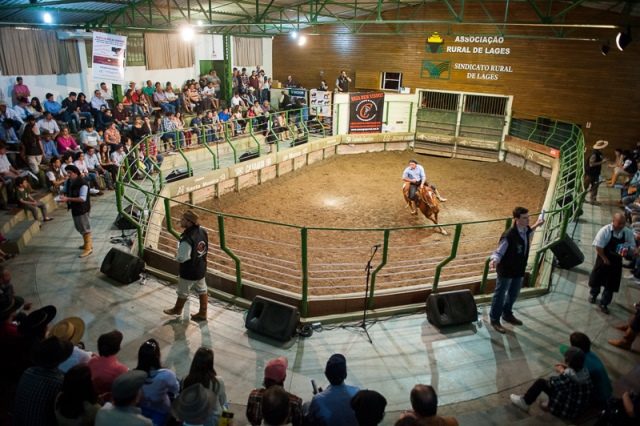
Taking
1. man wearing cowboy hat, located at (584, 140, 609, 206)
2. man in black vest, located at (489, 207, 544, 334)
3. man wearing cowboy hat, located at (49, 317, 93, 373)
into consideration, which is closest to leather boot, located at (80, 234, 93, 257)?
man wearing cowboy hat, located at (49, 317, 93, 373)

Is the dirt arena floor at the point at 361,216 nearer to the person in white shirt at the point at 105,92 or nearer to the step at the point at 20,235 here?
the step at the point at 20,235

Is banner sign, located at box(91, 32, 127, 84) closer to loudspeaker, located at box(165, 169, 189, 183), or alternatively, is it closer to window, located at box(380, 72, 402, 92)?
loudspeaker, located at box(165, 169, 189, 183)

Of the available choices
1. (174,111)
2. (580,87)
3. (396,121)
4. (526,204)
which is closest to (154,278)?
(526,204)

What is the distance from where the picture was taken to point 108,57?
12.4 meters

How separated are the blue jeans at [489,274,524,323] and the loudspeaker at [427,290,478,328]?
0.94 ft

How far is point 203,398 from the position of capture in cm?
359

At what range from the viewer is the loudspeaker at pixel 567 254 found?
8.01 meters

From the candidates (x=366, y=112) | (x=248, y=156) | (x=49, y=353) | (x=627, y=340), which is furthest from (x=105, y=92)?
(x=627, y=340)

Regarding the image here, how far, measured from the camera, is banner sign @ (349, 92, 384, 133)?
18656 millimetres

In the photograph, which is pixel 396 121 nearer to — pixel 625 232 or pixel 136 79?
pixel 136 79

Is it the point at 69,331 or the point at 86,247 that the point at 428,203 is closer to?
the point at 86,247

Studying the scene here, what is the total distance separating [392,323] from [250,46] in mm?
23123

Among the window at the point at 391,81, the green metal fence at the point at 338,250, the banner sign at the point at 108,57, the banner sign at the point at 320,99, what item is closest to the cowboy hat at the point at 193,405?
the green metal fence at the point at 338,250

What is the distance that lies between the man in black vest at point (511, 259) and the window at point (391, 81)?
1816cm
